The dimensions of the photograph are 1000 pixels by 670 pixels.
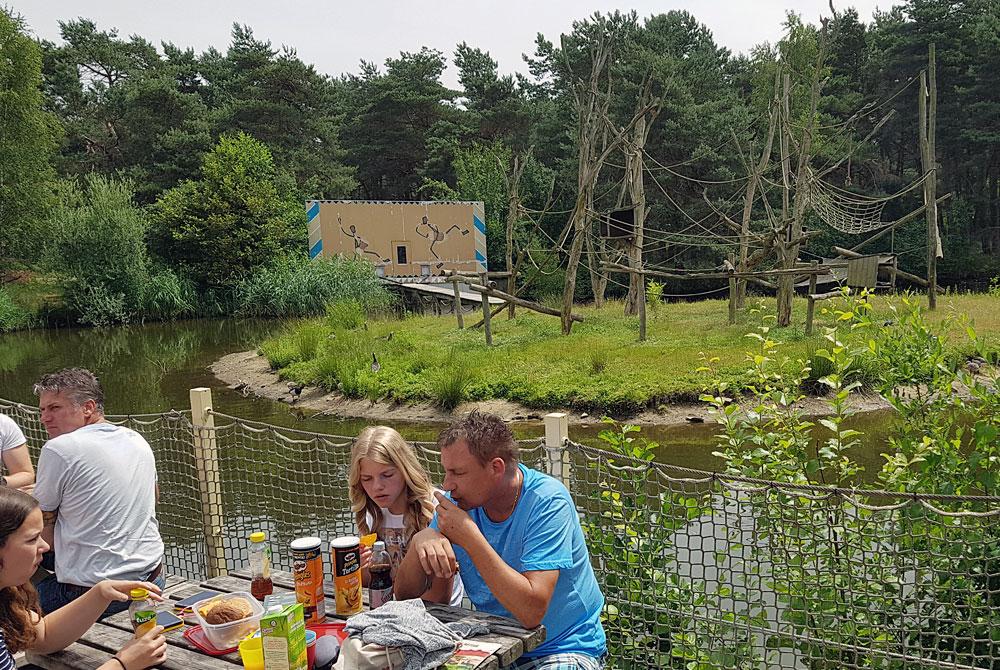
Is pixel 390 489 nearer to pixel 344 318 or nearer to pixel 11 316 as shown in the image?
pixel 344 318

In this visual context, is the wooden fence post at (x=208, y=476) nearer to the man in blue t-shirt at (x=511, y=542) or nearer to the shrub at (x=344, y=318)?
the man in blue t-shirt at (x=511, y=542)

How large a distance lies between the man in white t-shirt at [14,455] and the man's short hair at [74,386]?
502 millimetres

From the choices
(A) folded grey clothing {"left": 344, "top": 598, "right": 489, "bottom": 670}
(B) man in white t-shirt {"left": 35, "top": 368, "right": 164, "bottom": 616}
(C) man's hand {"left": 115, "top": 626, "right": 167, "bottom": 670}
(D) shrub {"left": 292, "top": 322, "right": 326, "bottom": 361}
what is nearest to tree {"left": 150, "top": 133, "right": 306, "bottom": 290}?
(D) shrub {"left": 292, "top": 322, "right": 326, "bottom": 361}

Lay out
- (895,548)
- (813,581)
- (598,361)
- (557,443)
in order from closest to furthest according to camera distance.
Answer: (895,548)
(813,581)
(557,443)
(598,361)

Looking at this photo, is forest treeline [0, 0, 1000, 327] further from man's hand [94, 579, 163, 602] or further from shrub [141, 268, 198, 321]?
man's hand [94, 579, 163, 602]

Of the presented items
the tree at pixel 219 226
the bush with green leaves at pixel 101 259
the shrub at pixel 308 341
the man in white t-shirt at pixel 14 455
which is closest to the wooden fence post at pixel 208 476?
the man in white t-shirt at pixel 14 455

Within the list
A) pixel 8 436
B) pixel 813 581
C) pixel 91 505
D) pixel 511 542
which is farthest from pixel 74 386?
pixel 813 581

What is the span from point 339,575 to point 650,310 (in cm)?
1600

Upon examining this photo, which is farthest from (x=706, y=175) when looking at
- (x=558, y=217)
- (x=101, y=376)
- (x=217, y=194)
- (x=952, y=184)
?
(x=101, y=376)

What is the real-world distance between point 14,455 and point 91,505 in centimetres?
101

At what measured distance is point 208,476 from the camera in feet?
15.1

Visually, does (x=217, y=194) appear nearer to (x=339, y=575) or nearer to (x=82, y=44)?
(x=82, y=44)

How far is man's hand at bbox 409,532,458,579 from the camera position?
7.80ft

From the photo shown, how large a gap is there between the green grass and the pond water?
67 cm
